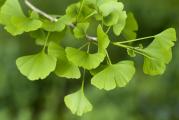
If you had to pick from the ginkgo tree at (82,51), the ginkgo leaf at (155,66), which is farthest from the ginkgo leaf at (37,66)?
the ginkgo leaf at (155,66)

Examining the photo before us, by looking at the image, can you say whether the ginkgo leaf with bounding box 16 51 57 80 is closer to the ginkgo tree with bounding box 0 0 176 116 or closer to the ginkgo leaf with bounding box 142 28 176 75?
Result: the ginkgo tree with bounding box 0 0 176 116

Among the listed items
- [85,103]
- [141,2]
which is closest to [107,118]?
[141,2]

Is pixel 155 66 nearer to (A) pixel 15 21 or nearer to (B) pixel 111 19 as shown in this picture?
(B) pixel 111 19

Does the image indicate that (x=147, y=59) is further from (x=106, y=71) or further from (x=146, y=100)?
(x=146, y=100)

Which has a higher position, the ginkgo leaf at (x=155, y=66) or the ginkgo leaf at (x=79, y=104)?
the ginkgo leaf at (x=155, y=66)

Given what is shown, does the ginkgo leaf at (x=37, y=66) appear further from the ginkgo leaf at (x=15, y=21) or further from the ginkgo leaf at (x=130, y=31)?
the ginkgo leaf at (x=130, y=31)
